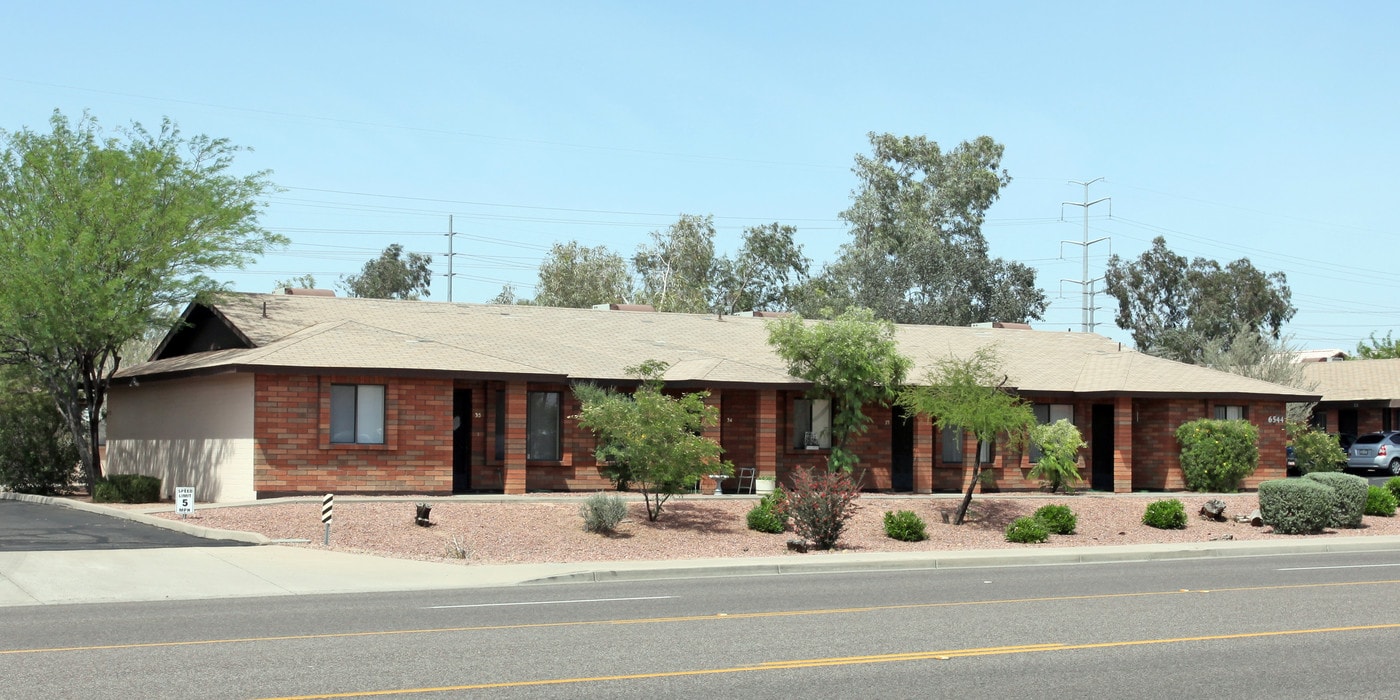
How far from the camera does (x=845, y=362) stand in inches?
1241

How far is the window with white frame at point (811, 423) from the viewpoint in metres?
34.1

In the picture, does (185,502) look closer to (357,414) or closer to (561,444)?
(357,414)

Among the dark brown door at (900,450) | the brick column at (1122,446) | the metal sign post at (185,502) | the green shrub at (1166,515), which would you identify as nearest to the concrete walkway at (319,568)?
the metal sign post at (185,502)

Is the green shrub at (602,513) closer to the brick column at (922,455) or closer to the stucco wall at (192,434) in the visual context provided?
the stucco wall at (192,434)

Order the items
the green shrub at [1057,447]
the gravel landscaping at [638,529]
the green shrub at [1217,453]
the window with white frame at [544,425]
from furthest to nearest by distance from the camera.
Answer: the green shrub at [1217,453] → the green shrub at [1057,447] → the window with white frame at [544,425] → the gravel landscaping at [638,529]

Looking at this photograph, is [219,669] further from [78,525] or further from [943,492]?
[943,492]

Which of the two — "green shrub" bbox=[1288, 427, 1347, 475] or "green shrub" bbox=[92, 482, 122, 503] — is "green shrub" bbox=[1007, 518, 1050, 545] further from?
"green shrub" bbox=[92, 482, 122, 503]

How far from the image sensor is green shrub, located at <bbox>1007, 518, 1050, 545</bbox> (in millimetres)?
28328

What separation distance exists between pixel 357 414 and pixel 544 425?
15.2ft

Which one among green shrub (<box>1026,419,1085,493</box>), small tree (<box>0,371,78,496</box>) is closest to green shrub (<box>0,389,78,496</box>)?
small tree (<box>0,371,78,496</box>)

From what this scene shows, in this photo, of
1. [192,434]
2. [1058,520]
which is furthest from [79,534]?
[1058,520]

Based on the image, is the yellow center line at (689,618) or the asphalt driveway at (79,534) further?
the asphalt driveway at (79,534)

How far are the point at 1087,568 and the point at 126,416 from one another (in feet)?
83.2

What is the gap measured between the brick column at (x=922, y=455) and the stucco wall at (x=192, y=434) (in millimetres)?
15412
